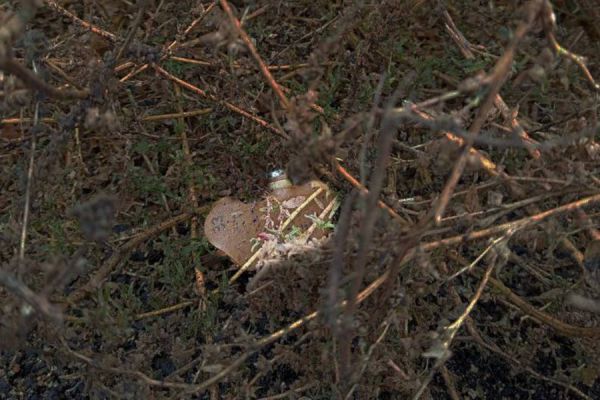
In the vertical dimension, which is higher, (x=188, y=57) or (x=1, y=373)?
(x=188, y=57)

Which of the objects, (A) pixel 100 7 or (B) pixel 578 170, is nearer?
(B) pixel 578 170

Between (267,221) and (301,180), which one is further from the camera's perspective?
(267,221)

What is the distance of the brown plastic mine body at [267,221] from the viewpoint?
1589 millimetres

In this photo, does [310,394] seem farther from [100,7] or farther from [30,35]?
[100,7]

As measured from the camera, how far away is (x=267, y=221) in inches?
62.9

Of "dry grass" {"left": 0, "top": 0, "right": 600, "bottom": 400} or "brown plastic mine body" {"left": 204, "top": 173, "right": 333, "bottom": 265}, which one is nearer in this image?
"dry grass" {"left": 0, "top": 0, "right": 600, "bottom": 400}

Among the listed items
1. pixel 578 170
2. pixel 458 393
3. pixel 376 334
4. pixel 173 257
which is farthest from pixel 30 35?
pixel 458 393

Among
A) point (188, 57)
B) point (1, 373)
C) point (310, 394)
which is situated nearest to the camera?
point (310, 394)

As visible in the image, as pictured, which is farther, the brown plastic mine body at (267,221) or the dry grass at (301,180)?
the brown plastic mine body at (267,221)

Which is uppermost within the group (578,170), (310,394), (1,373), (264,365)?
(578,170)

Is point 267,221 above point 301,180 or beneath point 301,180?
beneath

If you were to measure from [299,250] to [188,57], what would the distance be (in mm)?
761

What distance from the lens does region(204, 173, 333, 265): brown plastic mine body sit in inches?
62.6

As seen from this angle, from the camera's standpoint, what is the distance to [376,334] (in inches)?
47.1
